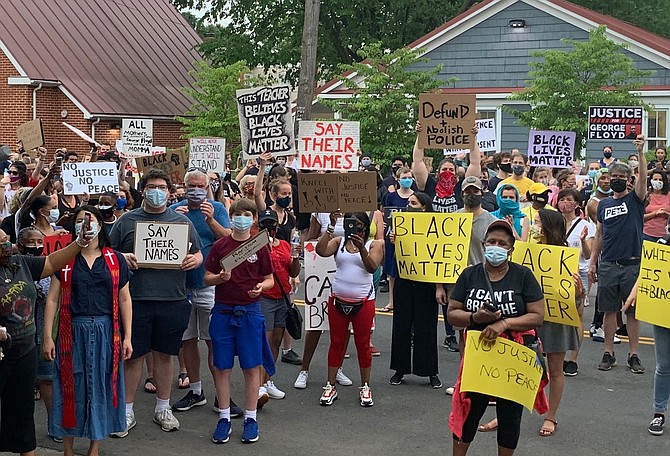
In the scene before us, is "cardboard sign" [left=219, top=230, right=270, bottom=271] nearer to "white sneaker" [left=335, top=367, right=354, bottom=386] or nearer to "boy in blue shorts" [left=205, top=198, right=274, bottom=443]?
"boy in blue shorts" [left=205, top=198, right=274, bottom=443]

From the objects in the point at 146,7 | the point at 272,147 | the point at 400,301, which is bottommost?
the point at 400,301

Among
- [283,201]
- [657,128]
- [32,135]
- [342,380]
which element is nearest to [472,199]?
[283,201]

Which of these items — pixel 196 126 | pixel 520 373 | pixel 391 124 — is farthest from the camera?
pixel 196 126

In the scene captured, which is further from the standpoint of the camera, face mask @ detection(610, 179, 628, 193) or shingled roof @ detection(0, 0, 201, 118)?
shingled roof @ detection(0, 0, 201, 118)

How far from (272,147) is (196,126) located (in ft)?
55.4

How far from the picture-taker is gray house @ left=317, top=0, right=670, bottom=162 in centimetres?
2747

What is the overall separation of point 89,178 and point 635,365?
247 inches

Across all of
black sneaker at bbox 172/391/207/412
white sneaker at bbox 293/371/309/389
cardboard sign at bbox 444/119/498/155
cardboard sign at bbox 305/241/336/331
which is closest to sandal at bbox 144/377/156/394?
black sneaker at bbox 172/391/207/412

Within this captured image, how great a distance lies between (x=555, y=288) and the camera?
305 inches

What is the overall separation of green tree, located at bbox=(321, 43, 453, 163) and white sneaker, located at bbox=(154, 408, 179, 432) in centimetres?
1548

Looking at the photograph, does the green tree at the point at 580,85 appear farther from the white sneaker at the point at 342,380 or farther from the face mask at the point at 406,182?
the white sneaker at the point at 342,380

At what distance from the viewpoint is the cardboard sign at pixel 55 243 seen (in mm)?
7590

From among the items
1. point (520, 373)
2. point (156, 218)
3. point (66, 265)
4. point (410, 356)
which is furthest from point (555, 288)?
point (66, 265)

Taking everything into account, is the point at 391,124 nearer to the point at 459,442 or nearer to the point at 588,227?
the point at 588,227
